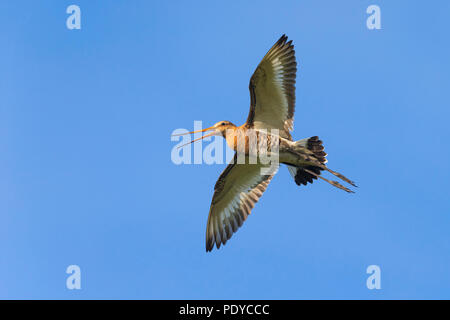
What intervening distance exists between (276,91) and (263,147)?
1048mm

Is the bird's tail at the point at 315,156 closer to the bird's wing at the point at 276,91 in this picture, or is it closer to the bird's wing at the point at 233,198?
the bird's wing at the point at 276,91

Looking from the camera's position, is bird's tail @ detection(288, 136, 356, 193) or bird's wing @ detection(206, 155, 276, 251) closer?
bird's tail @ detection(288, 136, 356, 193)

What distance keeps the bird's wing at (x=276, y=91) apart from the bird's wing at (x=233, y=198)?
876 mm

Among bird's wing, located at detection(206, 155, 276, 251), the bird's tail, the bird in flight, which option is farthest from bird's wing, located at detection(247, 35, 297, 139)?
bird's wing, located at detection(206, 155, 276, 251)

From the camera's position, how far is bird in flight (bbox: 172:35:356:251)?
1084 centimetres

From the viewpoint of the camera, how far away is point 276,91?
36.0 ft

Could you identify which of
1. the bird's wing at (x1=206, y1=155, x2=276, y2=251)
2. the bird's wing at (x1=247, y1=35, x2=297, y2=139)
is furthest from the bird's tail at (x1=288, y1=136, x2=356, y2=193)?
the bird's wing at (x1=206, y1=155, x2=276, y2=251)

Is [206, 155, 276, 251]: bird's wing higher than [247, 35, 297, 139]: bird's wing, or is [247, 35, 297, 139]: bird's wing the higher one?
[247, 35, 297, 139]: bird's wing

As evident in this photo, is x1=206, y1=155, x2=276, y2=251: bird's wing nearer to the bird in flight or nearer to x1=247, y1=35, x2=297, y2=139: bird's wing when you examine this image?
the bird in flight

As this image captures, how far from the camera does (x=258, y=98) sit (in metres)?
10.9

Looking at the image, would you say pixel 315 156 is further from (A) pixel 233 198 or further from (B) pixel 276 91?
(A) pixel 233 198

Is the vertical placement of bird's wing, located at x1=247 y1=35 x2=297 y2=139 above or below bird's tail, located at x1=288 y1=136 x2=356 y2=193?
above

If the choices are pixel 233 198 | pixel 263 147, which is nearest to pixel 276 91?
pixel 263 147
